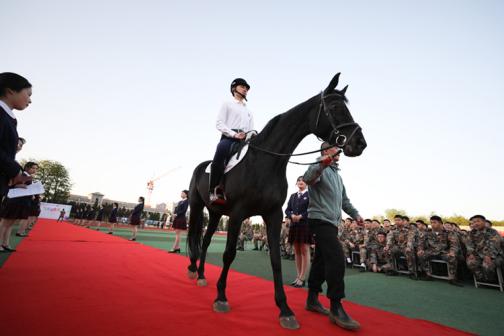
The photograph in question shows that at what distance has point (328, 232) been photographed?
9.44 ft

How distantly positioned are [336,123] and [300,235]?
9.91 ft

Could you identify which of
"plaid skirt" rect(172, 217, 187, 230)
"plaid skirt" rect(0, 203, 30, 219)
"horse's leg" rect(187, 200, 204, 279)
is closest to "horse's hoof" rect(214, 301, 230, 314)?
"horse's leg" rect(187, 200, 204, 279)

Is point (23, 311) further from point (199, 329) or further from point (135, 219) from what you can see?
point (135, 219)

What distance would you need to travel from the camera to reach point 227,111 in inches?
143

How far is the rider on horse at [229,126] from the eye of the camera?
10.6 feet

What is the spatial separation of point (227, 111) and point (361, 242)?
8.18 m

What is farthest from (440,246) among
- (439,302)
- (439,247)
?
(439,302)

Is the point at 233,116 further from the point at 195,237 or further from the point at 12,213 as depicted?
the point at 12,213

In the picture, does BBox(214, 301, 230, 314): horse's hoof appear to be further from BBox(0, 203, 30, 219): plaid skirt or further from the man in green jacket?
BBox(0, 203, 30, 219): plaid skirt

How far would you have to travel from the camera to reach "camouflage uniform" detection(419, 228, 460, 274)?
22.3ft

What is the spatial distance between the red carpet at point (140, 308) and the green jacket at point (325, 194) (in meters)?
1.17

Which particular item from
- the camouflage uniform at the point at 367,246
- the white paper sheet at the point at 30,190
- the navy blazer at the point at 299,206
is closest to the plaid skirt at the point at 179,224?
the navy blazer at the point at 299,206

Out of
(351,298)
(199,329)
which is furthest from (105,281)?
(351,298)

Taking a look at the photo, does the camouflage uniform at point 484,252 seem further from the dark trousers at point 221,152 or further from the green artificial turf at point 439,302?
the dark trousers at point 221,152
